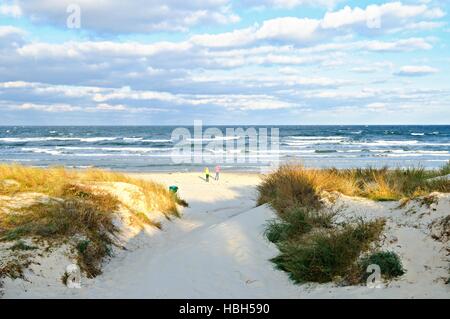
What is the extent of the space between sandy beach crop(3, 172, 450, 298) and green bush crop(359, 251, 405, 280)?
0.13m

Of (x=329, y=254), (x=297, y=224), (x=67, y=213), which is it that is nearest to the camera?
(x=329, y=254)

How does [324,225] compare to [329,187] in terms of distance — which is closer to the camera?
[324,225]

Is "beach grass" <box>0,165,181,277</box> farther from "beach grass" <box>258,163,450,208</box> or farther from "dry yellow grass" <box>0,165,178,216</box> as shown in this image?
"beach grass" <box>258,163,450,208</box>

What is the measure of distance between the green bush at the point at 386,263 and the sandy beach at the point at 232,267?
0.13m

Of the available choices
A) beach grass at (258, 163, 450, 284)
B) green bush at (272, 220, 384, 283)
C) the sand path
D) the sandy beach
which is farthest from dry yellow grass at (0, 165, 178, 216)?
green bush at (272, 220, 384, 283)

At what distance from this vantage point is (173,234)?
11.6m

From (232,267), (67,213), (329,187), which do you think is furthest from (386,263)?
(67,213)

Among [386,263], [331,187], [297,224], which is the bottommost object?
[386,263]

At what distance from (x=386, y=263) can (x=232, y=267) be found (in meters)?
2.70

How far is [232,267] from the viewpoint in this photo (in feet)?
25.8

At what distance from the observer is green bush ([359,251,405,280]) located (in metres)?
6.27

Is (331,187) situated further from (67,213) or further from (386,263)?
(67,213)
